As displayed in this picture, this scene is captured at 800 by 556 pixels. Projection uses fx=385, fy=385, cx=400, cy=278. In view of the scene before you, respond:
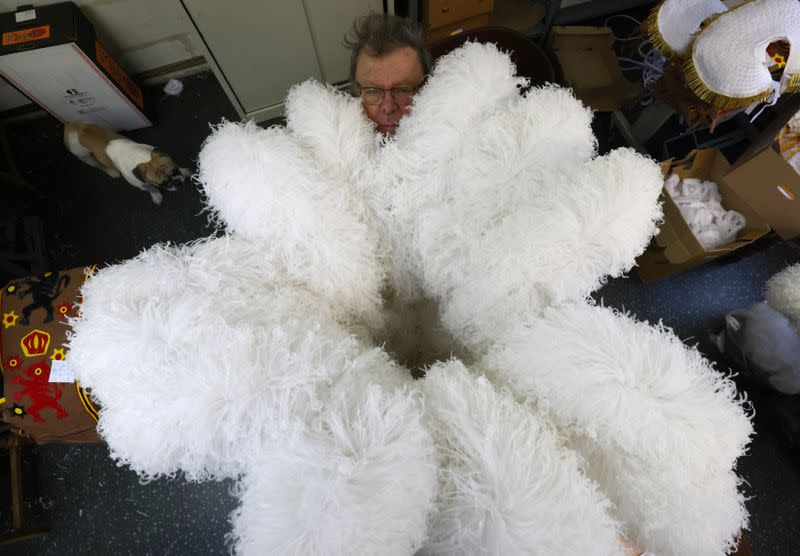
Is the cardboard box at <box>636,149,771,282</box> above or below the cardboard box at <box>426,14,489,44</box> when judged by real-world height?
below

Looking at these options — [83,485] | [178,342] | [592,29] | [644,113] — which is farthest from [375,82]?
[83,485]

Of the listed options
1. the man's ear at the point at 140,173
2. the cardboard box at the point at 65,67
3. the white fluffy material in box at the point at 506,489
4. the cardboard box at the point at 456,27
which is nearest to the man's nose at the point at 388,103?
the white fluffy material in box at the point at 506,489

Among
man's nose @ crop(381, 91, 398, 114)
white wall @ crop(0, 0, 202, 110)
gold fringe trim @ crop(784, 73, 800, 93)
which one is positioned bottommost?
gold fringe trim @ crop(784, 73, 800, 93)

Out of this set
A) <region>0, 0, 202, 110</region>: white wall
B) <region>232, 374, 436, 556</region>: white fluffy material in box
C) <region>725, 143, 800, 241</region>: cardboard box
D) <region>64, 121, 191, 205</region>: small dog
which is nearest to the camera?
<region>232, 374, 436, 556</region>: white fluffy material in box

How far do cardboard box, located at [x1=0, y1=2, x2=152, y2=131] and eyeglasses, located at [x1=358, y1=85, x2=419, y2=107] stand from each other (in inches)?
48.2

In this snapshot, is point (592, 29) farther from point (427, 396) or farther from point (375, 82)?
point (427, 396)

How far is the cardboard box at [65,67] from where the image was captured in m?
1.34

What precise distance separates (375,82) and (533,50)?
808 millimetres

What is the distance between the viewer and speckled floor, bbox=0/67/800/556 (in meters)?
1.16

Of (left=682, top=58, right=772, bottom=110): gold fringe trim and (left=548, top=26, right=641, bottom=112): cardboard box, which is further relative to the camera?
(left=548, top=26, right=641, bottom=112): cardboard box

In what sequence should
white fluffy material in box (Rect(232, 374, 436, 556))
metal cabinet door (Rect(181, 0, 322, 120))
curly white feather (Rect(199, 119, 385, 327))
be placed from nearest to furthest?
1. white fluffy material in box (Rect(232, 374, 436, 556))
2. curly white feather (Rect(199, 119, 385, 327))
3. metal cabinet door (Rect(181, 0, 322, 120))

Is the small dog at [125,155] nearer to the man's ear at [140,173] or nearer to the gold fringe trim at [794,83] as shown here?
the man's ear at [140,173]

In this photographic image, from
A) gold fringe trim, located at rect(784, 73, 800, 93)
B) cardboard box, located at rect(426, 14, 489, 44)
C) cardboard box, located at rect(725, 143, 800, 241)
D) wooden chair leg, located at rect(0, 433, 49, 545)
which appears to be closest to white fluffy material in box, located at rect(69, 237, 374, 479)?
wooden chair leg, located at rect(0, 433, 49, 545)

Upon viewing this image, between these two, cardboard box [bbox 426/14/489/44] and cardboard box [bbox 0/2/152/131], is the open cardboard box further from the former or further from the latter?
cardboard box [bbox 0/2/152/131]
